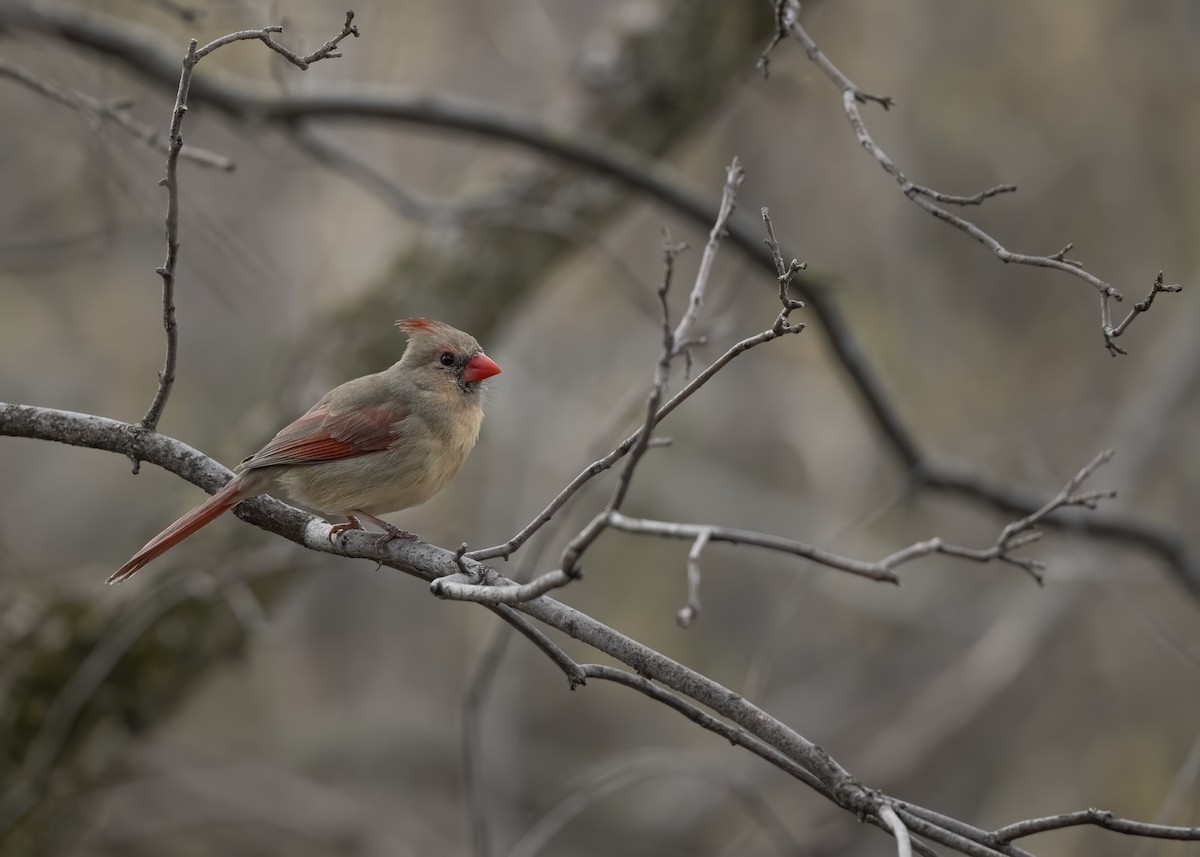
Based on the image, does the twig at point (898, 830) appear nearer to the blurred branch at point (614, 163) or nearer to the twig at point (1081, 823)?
the twig at point (1081, 823)

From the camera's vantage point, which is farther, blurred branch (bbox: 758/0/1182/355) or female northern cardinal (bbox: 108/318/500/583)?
female northern cardinal (bbox: 108/318/500/583)

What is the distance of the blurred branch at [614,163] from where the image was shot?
5.29 m

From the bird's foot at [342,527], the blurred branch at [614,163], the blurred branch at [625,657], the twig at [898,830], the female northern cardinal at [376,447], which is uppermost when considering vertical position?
the blurred branch at [614,163]

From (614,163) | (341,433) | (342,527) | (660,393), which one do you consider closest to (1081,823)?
(660,393)

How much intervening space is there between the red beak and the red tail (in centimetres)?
112

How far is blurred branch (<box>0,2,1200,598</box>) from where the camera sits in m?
5.29

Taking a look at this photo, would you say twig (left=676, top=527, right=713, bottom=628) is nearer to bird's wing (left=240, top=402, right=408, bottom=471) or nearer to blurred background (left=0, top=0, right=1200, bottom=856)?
bird's wing (left=240, top=402, right=408, bottom=471)

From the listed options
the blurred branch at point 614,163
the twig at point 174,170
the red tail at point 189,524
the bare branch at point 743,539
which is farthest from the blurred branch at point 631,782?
the bare branch at point 743,539

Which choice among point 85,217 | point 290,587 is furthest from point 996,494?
point 85,217

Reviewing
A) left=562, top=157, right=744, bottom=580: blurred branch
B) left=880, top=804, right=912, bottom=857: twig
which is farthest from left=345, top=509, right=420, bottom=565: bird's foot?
left=880, top=804, right=912, bottom=857: twig

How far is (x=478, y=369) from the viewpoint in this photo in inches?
160

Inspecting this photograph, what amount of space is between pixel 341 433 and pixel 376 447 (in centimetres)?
12

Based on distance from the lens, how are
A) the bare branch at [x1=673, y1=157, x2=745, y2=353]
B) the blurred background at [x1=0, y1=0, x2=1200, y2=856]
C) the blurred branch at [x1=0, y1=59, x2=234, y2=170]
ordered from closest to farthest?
the bare branch at [x1=673, y1=157, x2=745, y2=353]
the blurred branch at [x1=0, y1=59, x2=234, y2=170]
the blurred background at [x1=0, y1=0, x2=1200, y2=856]

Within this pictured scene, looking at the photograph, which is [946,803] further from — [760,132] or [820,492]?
[760,132]
